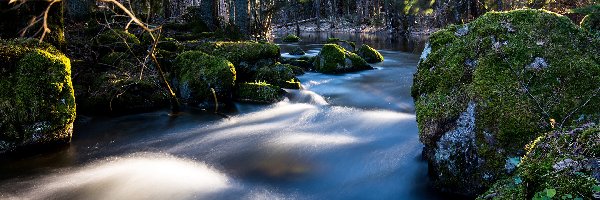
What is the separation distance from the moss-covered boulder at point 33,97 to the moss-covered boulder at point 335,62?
29.6 feet

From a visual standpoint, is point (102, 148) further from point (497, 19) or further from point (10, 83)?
point (497, 19)

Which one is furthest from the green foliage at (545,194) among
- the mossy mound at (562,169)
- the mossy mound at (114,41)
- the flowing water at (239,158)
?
the mossy mound at (114,41)

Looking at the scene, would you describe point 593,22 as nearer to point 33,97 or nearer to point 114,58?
point 33,97

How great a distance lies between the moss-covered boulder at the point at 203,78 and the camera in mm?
9281

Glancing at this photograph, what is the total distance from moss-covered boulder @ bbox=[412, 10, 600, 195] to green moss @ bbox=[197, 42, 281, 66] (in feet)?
21.9

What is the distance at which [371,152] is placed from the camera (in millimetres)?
6445

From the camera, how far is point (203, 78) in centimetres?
924

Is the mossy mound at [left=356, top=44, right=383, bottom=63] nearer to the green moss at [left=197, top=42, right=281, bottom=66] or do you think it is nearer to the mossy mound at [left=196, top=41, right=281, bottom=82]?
the green moss at [left=197, top=42, right=281, bottom=66]

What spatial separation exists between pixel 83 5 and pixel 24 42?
8843 mm

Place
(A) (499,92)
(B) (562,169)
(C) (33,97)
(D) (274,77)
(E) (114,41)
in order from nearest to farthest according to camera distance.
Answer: (B) (562,169) → (A) (499,92) → (C) (33,97) → (E) (114,41) → (D) (274,77)

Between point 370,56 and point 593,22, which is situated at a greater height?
point 593,22

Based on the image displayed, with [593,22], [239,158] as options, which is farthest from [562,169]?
[593,22]

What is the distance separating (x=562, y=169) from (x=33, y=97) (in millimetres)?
6748

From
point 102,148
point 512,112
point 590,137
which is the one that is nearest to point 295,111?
point 102,148
